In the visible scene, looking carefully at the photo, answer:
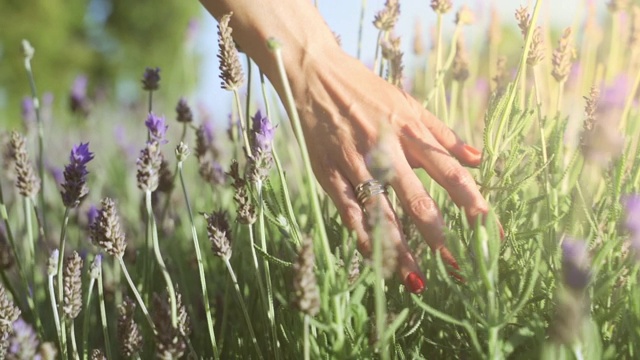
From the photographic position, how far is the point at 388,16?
1.52 m

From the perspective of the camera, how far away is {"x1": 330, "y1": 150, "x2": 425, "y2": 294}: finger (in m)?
1.09

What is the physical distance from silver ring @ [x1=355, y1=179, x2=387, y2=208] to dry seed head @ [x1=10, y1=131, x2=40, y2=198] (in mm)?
610

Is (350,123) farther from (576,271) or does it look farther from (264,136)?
(576,271)

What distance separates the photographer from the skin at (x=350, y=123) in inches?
45.3

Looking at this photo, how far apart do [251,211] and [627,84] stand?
3.23ft

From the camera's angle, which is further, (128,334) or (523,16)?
(523,16)

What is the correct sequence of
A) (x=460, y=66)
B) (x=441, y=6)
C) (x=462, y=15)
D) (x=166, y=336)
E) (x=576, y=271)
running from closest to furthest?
(x=576, y=271) < (x=166, y=336) < (x=441, y=6) < (x=462, y=15) < (x=460, y=66)

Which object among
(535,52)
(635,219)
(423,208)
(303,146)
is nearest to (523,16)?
(535,52)

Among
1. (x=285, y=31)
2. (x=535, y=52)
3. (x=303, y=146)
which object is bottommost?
(x=303, y=146)

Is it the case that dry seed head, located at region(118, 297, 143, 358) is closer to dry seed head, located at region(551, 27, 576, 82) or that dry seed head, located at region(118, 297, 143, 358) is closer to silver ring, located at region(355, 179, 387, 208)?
silver ring, located at region(355, 179, 387, 208)

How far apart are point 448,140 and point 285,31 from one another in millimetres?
340

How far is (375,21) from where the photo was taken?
1530 mm

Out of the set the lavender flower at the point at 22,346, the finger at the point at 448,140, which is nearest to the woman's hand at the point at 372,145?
the finger at the point at 448,140

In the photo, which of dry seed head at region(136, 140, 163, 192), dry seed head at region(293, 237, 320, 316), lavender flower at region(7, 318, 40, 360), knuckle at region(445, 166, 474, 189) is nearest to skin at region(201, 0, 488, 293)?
knuckle at region(445, 166, 474, 189)
